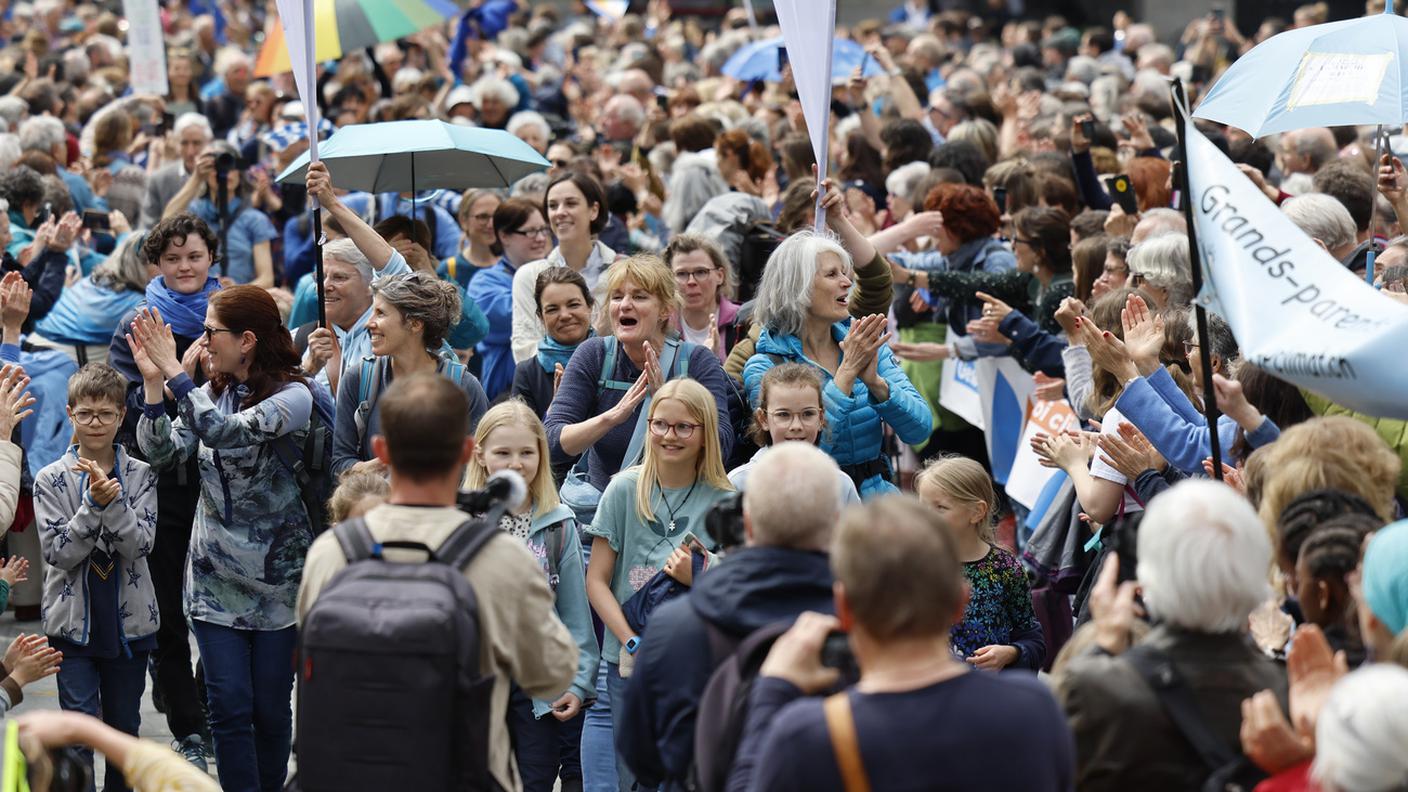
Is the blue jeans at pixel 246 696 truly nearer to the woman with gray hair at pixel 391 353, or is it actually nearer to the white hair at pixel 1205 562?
the woman with gray hair at pixel 391 353

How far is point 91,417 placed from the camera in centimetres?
635

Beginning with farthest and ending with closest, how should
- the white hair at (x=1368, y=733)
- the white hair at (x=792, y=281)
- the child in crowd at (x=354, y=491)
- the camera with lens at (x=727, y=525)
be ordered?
the white hair at (x=792, y=281)
the child in crowd at (x=354, y=491)
the camera with lens at (x=727, y=525)
the white hair at (x=1368, y=733)

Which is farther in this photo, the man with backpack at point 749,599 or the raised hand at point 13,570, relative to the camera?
the raised hand at point 13,570

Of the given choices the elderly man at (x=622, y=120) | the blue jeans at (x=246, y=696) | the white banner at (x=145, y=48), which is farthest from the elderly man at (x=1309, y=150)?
the white banner at (x=145, y=48)

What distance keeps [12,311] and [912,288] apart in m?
4.64

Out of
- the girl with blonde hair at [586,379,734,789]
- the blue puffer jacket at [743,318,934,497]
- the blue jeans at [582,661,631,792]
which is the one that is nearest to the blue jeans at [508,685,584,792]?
the blue jeans at [582,661,631,792]

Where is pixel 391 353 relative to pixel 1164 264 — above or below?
below

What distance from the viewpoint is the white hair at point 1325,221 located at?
22.7 feet

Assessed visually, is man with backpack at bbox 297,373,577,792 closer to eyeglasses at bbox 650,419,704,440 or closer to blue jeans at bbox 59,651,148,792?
eyeglasses at bbox 650,419,704,440

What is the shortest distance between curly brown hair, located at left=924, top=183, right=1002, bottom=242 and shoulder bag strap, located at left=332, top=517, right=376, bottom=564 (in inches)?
231

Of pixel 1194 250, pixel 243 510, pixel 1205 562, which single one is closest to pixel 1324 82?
pixel 1194 250

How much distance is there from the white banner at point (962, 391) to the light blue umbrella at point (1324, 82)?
2.41 metres

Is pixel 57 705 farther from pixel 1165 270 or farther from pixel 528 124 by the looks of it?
pixel 528 124

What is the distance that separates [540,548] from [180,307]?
249 cm
